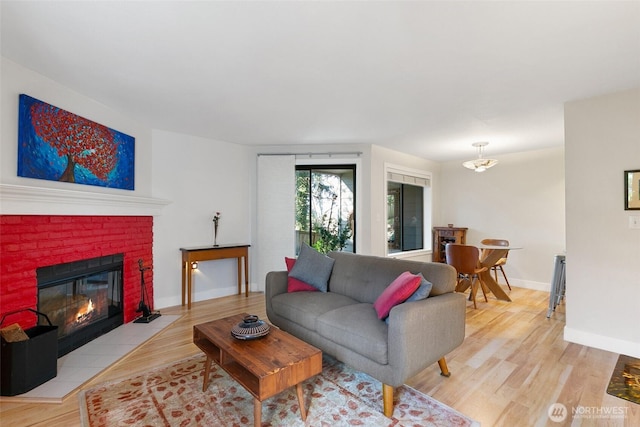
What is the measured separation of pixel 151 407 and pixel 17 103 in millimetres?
2490

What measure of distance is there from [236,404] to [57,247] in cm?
213

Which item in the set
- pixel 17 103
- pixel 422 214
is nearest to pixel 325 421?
pixel 17 103

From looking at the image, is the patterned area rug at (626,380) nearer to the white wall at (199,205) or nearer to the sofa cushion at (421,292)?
the sofa cushion at (421,292)

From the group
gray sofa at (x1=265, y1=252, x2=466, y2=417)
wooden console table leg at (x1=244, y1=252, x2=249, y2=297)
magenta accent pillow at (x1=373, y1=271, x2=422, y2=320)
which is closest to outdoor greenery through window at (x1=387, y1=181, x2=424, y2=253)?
wooden console table leg at (x1=244, y1=252, x2=249, y2=297)

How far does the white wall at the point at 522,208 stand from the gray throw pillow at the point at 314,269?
12.9ft

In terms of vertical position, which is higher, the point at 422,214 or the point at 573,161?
the point at 573,161

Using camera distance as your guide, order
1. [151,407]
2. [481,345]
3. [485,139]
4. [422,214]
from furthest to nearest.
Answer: [422,214] → [485,139] → [481,345] → [151,407]

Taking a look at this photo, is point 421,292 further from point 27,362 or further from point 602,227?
point 27,362

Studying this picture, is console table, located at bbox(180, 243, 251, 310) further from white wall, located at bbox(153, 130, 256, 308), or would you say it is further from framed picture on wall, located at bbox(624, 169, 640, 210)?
framed picture on wall, located at bbox(624, 169, 640, 210)

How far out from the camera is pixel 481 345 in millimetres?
2807

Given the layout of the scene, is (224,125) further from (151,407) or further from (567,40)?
(567,40)

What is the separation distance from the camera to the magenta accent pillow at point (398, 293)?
6.66ft

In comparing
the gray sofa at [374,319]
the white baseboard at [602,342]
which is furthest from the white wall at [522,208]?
the gray sofa at [374,319]

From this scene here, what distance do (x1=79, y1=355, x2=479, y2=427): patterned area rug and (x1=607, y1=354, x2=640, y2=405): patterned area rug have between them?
1194 mm
